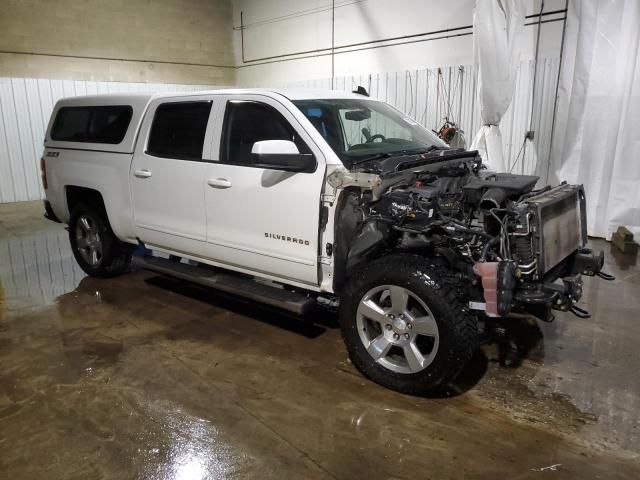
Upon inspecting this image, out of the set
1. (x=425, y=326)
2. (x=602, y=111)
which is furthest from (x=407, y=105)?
(x=425, y=326)

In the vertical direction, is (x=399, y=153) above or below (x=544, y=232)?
above

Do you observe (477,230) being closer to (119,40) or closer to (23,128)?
(23,128)

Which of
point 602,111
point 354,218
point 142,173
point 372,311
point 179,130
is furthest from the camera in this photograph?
point 602,111

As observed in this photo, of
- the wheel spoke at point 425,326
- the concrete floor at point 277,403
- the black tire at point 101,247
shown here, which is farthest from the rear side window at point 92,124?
the wheel spoke at point 425,326

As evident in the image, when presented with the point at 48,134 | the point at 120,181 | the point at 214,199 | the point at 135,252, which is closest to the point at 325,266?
the point at 214,199

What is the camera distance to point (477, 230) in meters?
3.04

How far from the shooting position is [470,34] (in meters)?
8.60

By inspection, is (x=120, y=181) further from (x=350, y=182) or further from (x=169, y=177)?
(x=350, y=182)

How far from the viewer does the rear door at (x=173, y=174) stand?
4.28 metres

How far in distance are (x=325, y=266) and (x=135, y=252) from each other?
3294 millimetres

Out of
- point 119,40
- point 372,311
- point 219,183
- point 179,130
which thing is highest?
point 119,40

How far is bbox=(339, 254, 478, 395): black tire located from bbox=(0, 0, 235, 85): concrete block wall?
10876 millimetres

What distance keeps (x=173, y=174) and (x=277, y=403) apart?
88.9 inches

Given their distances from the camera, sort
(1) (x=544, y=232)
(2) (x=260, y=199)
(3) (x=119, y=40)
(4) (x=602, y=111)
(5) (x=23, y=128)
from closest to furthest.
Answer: (1) (x=544, y=232), (2) (x=260, y=199), (4) (x=602, y=111), (5) (x=23, y=128), (3) (x=119, y=40)
